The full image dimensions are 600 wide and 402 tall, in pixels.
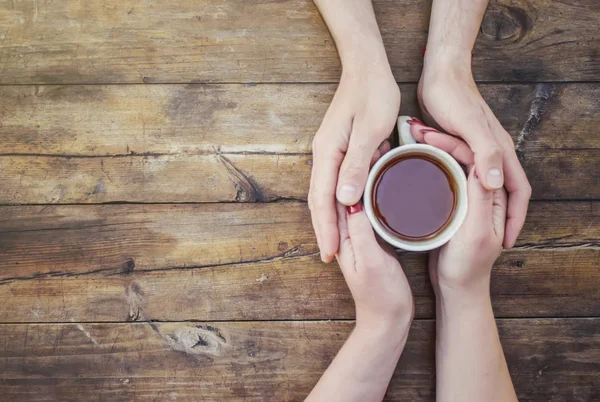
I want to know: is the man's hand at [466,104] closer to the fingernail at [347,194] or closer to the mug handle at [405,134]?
the mug handle at [405,134]

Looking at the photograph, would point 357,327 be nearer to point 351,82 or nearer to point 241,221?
point 241,221

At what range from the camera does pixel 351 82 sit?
0.97 meters

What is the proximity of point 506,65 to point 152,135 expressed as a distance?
0.85 metres

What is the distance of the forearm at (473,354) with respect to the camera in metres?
0.94

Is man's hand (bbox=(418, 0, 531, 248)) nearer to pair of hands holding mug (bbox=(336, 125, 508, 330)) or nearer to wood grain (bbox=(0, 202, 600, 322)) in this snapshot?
pair of hands holding mug (bbox=(336, 125, 508, 330))

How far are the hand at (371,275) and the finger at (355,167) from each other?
0.11 ft


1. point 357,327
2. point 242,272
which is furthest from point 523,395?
point 242,272

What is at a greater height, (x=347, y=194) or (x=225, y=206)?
(x=347, y=194)

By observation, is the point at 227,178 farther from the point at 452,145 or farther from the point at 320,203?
the point at 452,145

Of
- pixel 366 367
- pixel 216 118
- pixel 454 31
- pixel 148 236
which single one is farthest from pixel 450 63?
pixel 148 236

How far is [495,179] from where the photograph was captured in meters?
0.85

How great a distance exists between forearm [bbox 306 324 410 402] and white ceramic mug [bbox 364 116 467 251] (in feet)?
0.66

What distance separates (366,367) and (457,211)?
14.6 inches

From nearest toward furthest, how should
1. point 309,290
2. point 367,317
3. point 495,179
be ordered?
point 495,179
point 367,317
point 309,290
